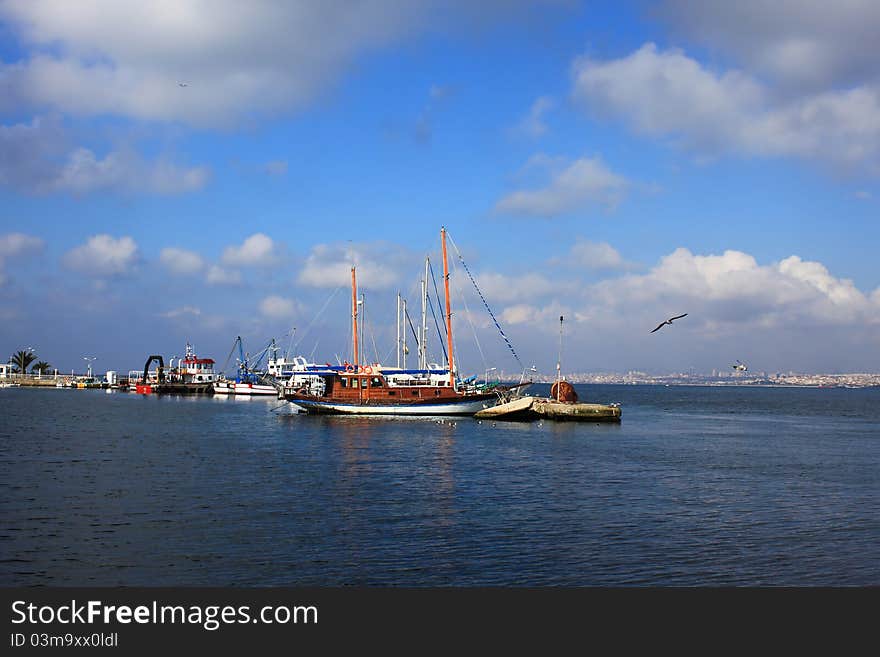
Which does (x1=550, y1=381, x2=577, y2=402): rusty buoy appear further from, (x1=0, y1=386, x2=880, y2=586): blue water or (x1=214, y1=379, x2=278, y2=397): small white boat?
(x1=214, y1=379, x2=278, y2=397): small white boat

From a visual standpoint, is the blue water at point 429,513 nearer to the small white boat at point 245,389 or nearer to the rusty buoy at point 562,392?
the rusty buoy at point 562,392

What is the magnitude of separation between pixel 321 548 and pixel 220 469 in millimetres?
22242

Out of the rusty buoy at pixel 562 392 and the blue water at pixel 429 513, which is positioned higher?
the rusty buoy at pixel 562 392

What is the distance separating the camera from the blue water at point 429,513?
22.8 metres

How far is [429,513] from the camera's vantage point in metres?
31.6

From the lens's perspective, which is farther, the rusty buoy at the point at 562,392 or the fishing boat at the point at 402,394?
the rusty buoy at the point at 562,392

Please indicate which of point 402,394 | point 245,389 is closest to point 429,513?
point 402,394

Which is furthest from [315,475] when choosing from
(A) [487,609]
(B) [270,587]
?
(A) [487,609]

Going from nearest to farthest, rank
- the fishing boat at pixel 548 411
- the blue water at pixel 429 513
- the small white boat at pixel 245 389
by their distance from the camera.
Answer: the blue water at pixel 429 513, the fishing boat at pixel 548 411, the small white boat at pixel 245 389

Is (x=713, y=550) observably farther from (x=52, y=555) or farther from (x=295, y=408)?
Answer: (x=295, y=408)

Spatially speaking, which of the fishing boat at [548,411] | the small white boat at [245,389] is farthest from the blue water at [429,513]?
the small white boat at [245,389]

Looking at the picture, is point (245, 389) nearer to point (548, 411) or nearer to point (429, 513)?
point (548, 411)

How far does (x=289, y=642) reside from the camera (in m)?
16.1

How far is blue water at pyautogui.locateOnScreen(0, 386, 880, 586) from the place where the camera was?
2275cm
